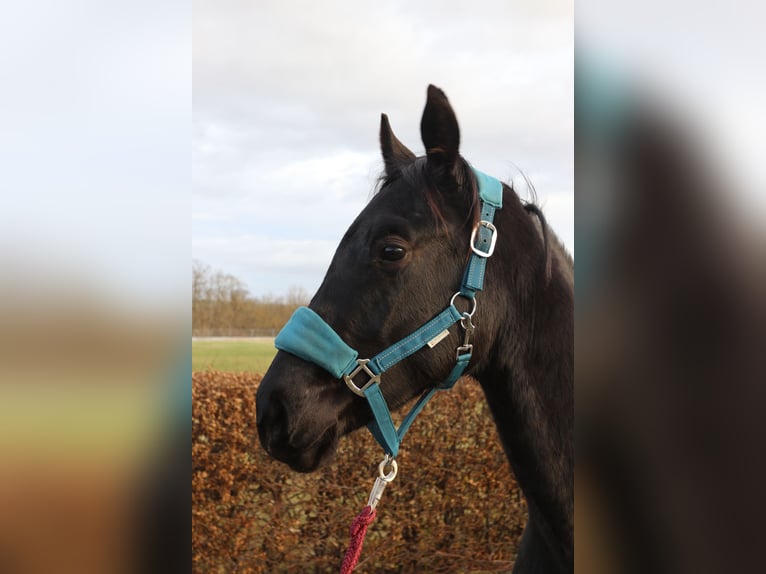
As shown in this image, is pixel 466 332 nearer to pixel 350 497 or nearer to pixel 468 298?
pixel 468 298

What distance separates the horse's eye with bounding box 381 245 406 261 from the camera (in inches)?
84.7

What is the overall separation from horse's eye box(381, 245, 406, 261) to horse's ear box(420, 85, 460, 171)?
1.35ft

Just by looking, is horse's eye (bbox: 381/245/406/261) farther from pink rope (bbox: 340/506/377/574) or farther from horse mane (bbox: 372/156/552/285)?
pink rope (bbox: 340/506/377/574)

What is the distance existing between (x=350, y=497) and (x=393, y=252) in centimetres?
423

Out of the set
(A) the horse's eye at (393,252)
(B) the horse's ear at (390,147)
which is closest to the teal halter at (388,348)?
(A) the horse's eye at (393,252)

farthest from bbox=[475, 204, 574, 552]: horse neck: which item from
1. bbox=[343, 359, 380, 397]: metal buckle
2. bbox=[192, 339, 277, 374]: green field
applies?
bbox=[192, 339, 277, 374]: green field

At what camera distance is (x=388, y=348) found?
213 cm

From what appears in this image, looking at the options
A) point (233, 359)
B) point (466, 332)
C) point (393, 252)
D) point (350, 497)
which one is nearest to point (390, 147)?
point (393, 252)
